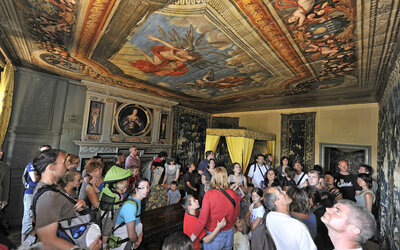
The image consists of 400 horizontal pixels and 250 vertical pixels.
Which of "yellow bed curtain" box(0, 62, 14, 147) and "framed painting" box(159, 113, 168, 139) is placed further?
"framed painting" box(159, 113, 168, 139)

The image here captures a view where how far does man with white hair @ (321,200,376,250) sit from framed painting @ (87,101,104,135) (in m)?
7.04

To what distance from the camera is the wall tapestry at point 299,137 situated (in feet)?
24.5

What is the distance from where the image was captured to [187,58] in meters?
3.77

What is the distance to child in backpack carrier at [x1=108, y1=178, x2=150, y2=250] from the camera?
6.60ft

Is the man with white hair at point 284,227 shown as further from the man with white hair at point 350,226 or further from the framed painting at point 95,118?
the framed painting at point 95,118

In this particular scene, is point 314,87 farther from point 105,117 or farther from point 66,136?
point 66,136

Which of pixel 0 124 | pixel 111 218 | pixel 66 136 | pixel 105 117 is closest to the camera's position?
pixel 111 218

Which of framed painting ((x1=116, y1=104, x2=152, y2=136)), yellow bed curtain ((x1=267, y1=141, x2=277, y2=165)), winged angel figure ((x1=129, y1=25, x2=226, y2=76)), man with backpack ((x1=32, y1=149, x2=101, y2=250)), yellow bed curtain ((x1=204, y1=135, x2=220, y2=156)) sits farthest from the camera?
yellow bed curtain ((x1=267, y1=141, x2=277, y2=165))

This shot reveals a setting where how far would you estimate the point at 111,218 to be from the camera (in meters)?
2.07

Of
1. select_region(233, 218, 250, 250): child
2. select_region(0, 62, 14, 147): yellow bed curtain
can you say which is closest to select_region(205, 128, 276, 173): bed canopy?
select_region(233, 218, 250, 250): child

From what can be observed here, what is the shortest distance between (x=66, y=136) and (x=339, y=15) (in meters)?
7.62

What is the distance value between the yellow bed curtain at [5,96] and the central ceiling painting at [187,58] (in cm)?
258

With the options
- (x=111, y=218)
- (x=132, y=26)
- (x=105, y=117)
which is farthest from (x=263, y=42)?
(x=105, y=117)

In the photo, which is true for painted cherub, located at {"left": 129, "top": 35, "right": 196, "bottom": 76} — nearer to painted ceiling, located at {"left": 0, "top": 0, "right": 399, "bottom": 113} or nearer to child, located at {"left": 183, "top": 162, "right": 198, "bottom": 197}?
painted ceiling, located at {"left": 0, "top": 0, "right": 399, "bottom": 113}
